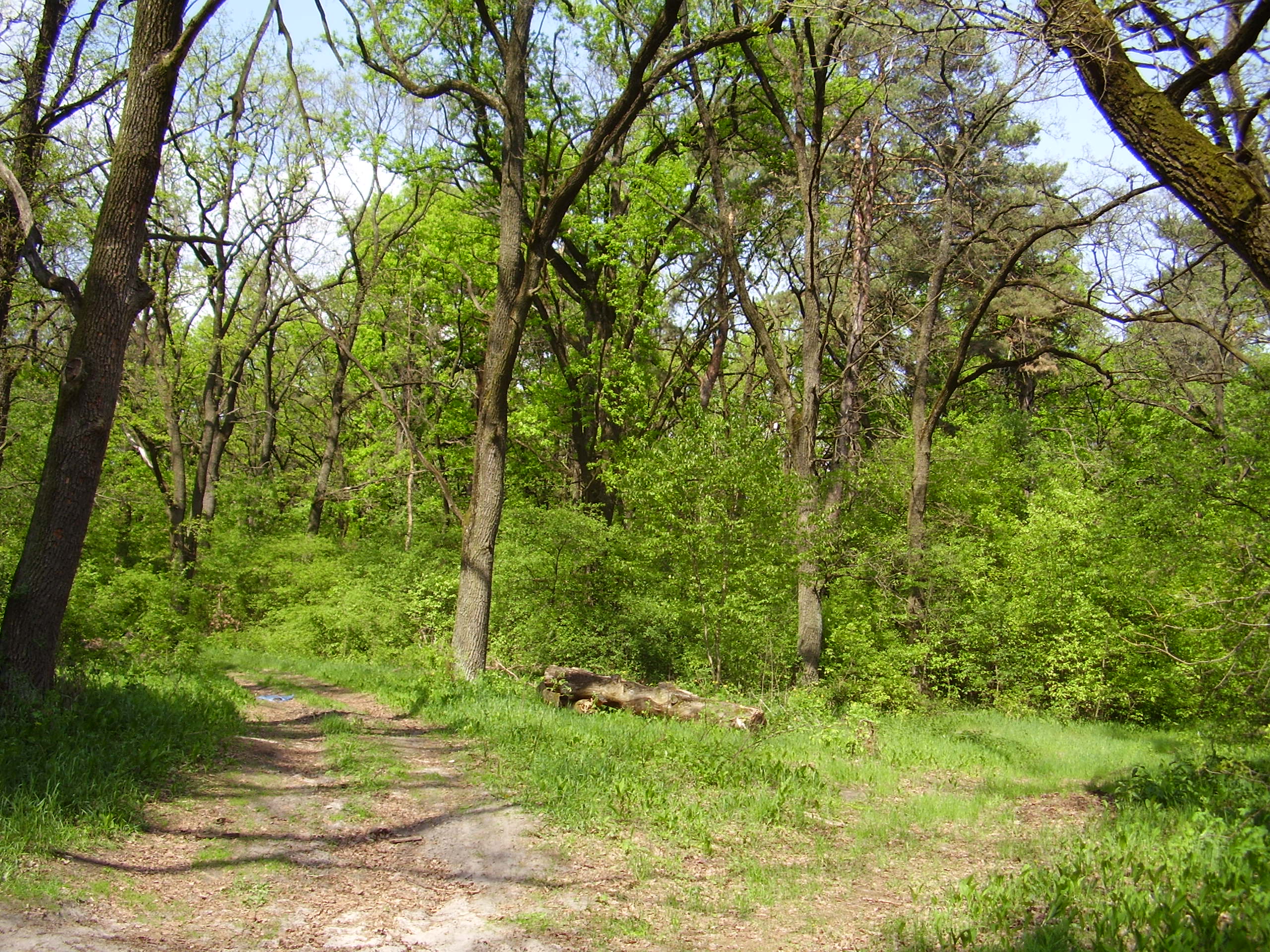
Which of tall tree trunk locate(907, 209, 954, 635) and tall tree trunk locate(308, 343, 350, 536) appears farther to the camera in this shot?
tall tree trunk locate(308, 343, 350, 536)

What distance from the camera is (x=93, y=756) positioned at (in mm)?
5598

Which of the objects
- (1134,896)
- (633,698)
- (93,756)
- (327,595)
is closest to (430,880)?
(93,756)

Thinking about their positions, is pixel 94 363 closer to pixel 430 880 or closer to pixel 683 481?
pixel 430 880

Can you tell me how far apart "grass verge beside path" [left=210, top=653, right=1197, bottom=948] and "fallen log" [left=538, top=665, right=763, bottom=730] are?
0.45 metres

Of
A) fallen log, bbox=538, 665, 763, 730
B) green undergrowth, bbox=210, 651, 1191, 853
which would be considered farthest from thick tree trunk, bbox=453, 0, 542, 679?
fallen log, bbox=538, 665, 763, 730

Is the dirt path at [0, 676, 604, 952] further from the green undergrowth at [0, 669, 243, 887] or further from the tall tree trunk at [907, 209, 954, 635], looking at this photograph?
the tall tree trunk at [907, 209, 954, 635]

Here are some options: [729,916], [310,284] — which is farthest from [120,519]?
[729,916]

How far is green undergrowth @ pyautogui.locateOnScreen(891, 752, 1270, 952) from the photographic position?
3.81 m

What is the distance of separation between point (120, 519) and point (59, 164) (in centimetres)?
1318

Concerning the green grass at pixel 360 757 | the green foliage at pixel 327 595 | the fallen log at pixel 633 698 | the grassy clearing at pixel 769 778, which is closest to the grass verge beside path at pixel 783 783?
the grassy clearing at pixel 769 778

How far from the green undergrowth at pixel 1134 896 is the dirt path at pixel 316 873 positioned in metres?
2.17

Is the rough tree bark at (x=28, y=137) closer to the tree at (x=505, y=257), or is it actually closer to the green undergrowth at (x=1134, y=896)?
Answer: the tree at (x=505, y=257)

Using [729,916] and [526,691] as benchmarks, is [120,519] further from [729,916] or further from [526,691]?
[729,916]

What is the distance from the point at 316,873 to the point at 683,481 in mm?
9591
